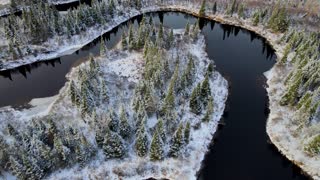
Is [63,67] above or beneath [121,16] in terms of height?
beneath

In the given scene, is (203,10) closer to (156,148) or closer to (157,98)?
(157,98)

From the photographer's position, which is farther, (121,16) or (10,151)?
(121,16)

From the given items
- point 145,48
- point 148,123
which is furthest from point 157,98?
point 145,48

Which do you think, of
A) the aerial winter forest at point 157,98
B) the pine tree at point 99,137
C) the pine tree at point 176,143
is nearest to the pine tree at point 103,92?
the aerial winter forest at point 157,98

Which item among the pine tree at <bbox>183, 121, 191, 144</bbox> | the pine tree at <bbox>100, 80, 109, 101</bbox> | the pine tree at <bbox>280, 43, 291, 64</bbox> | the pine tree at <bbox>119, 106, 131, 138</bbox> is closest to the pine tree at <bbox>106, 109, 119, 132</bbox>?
the pine tree at <bbox>119, 106, 131, 138</bbox>

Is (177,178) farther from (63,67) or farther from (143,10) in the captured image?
(143,10)

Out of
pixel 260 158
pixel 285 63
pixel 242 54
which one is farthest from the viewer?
pixel 242 54

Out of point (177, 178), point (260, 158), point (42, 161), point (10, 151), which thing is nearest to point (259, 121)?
point (260, 158)
